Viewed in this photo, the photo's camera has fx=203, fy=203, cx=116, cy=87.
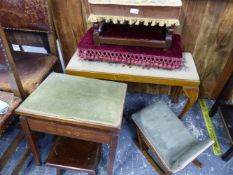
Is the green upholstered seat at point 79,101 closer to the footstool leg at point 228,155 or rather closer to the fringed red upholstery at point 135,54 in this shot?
the fringed red upholstery at point 135,54

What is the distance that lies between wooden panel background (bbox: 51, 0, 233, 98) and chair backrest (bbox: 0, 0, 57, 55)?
135 millimetres

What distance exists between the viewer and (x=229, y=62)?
4.76 ft

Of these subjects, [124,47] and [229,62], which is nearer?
[124,47]

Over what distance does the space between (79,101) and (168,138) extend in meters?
0.56

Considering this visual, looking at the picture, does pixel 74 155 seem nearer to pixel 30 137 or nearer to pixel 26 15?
pixel 30 137

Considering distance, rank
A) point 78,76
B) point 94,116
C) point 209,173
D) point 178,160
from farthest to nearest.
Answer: point 209,173, point 78,76, point 178,160, point 94,116

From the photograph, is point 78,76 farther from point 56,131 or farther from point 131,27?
point 131,27

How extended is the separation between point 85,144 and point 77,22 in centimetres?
83

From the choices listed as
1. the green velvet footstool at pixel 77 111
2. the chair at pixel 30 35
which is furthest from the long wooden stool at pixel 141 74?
the chair at pixel 30 35

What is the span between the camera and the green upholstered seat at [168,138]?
1010 mm

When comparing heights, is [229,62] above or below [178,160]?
above

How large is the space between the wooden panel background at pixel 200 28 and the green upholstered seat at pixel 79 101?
0.51 m

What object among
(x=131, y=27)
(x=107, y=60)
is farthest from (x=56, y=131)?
Result: (x=131, y=27)

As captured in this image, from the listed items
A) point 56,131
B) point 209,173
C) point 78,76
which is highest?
point 78,76
